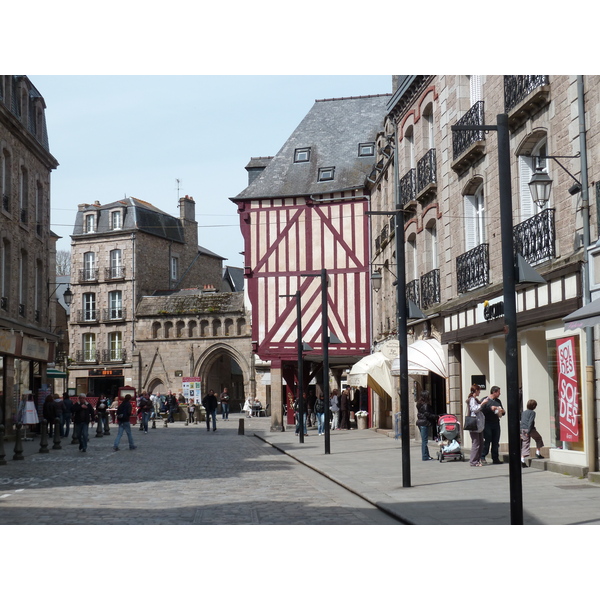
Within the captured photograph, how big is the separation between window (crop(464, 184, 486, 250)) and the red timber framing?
45.3ft

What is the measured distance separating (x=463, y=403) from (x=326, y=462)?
354 centimetres

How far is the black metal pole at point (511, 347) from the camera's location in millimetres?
7352

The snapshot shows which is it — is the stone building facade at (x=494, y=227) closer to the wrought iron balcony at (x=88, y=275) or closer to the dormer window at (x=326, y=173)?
the dormer window at (x=326, y=173)

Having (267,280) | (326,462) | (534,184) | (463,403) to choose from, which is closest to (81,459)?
(326,462)

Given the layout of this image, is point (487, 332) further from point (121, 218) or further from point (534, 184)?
point (121, 218)

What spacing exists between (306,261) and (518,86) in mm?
17882

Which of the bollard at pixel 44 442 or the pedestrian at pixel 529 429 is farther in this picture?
the bollard at pixel 44 442

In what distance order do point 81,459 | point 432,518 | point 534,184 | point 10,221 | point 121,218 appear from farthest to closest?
point 121,218 < point 10,221 < point 81,459 < point 534,184 < point 432,518

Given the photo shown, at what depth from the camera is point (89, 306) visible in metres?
58.2

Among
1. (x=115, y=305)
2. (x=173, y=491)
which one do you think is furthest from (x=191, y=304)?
(x=173, y=491)

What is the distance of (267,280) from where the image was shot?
31859 millimetres

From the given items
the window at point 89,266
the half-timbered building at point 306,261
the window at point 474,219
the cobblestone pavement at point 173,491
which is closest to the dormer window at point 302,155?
the half-timbered building at point 306,261

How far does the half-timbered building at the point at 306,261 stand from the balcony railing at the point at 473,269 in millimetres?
13296

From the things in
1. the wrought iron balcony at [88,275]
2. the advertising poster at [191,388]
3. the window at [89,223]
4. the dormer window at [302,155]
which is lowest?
the advertising poster at [191,388]
